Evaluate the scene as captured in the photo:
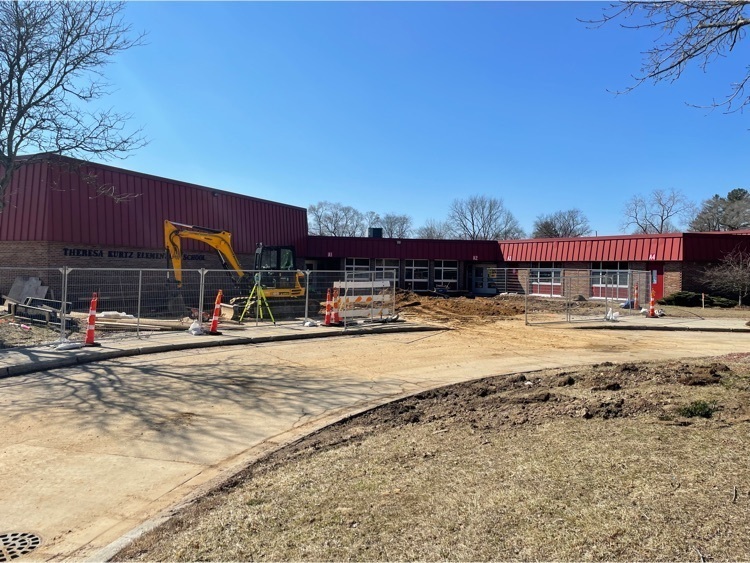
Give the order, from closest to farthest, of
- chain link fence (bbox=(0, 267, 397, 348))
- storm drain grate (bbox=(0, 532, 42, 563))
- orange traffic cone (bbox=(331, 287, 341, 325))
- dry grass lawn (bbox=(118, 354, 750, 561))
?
1. dry grass lawn (bbox=(118, 354, 750, 561))
2. storm drain grate (bbox=(0, 532, 42, 563))
3. chain link fence (bbox=(0, 267, 397, 348))
4. orange traffic cone (bbox=(331, 287, 341, 325))

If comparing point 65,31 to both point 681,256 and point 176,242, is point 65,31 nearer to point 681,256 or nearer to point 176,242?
point 176,242

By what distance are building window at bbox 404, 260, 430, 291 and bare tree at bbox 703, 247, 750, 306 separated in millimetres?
18702

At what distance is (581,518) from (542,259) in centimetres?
3378

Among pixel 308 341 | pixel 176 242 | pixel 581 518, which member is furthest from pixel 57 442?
pixel 176 242

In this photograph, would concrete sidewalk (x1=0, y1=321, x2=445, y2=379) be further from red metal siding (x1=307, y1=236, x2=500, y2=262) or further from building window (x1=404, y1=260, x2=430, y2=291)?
building window (x1=404, y1=260, x2=430, y2=291)

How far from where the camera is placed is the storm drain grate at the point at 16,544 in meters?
3.40

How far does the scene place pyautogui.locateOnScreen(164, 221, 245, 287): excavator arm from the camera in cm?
2011

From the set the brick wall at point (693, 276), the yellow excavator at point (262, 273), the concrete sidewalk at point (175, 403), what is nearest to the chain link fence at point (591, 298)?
the brick wall at point (693, 276)

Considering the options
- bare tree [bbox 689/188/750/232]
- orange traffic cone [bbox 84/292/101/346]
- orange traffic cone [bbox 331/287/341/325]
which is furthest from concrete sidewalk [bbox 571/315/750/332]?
bare tree [bbox 689/188/750/232]

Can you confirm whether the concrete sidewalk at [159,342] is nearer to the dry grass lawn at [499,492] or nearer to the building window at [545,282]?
the dry grass lawn at [499,492]

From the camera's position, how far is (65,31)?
13.5 m

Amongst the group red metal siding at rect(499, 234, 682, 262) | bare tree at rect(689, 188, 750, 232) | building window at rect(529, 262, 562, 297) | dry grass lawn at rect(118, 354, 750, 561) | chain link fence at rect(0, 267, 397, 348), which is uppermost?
bare tree at rect(689, 188, 750, 232)

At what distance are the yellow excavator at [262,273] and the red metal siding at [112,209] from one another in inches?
95.5

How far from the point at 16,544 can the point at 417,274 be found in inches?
1454
